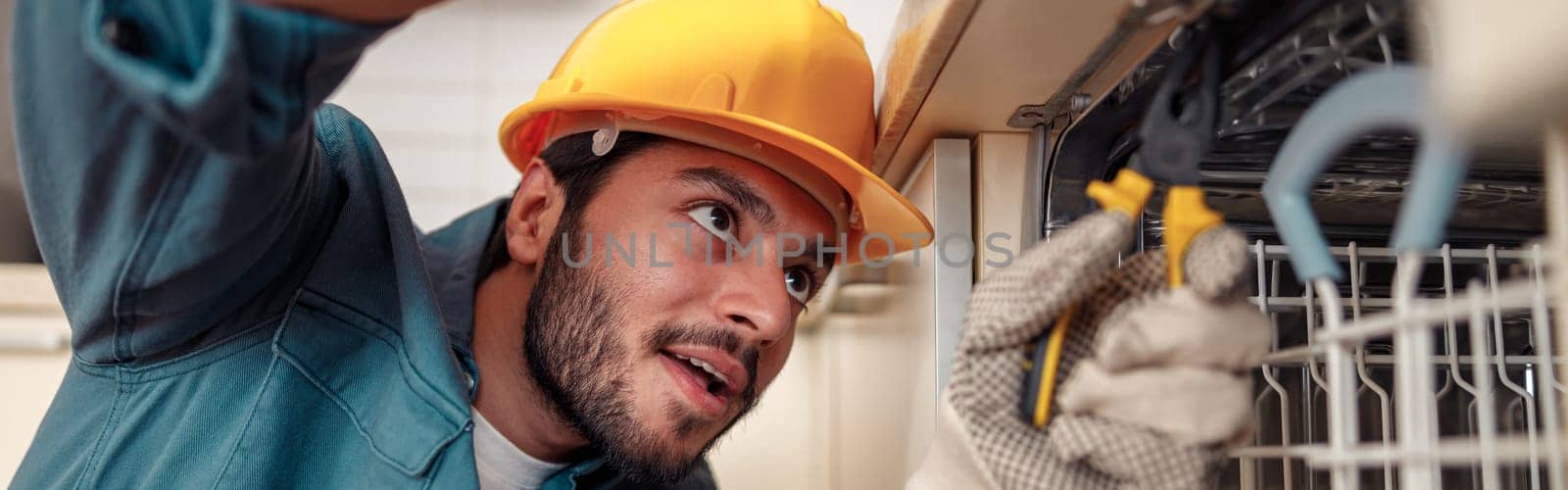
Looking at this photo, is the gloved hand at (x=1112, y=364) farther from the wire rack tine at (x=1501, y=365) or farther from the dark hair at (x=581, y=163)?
the dark hair at (x=581, y=163)

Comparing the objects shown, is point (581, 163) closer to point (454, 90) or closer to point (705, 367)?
point (705, 367)

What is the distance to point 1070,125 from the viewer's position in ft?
2.26

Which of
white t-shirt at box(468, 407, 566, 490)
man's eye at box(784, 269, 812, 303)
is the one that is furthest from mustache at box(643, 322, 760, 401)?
white t-shirt at box(468, 407, 566, 490)

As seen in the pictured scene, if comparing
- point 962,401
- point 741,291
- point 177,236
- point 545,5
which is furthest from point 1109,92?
point 545,5

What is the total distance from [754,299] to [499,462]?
1.09 ft

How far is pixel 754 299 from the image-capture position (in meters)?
0.89

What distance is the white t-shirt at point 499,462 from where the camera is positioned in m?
1.00

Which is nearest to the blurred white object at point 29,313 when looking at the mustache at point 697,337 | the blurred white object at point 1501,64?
the mustache at point 697,337

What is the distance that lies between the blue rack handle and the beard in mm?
584

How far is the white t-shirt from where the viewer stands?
1.00 m

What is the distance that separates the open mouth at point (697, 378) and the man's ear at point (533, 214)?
0.66 ft

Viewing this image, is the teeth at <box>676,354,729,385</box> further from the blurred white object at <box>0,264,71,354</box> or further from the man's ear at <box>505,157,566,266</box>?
the blurred white object at <box>0,264,71,354</box>

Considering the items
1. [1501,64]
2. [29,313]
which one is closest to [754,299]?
[1501,64]

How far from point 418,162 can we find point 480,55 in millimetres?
240
